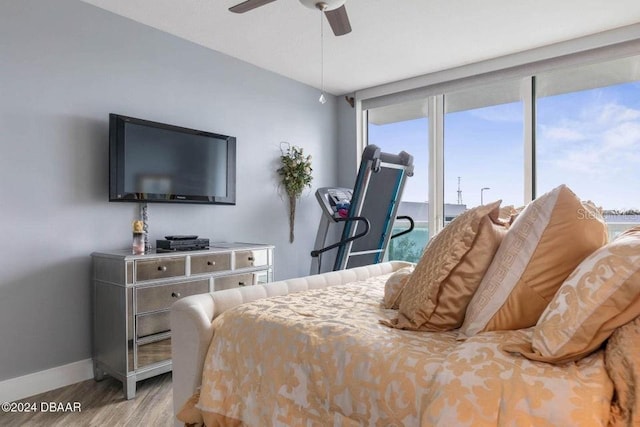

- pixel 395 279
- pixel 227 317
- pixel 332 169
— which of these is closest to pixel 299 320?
pixel 227 317

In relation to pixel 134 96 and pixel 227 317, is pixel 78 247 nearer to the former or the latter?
pixel 134 96

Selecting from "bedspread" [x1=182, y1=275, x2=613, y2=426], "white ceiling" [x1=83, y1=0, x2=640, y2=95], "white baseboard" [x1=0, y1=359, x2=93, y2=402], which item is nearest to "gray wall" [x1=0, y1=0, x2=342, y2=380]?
"white baseboard" [x1=0, y1=359, x2=93, y2=402]

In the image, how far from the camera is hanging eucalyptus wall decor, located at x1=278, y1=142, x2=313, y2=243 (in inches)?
172

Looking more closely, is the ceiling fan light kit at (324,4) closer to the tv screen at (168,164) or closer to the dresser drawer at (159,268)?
the tv screen at (168,164)

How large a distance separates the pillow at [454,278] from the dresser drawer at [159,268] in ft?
5.94

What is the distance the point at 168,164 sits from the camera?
10.5 ft

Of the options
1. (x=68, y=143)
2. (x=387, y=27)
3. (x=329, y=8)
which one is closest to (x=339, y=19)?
(x=329, y=8)

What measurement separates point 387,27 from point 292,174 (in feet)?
5.70

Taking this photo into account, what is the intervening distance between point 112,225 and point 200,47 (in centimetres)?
173

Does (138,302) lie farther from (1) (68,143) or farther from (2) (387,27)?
(2) (387,27)

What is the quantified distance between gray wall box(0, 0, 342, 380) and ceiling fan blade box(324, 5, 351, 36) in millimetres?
1627

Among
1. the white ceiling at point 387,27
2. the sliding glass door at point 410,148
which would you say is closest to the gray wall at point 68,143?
the white ceiling at point 387,27

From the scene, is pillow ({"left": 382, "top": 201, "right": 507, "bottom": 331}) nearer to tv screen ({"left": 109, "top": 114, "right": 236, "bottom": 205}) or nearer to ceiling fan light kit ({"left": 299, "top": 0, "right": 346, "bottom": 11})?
ceiling fan light kit ({"left": 299, "top": 0, "right": 346, "bottom": 11})

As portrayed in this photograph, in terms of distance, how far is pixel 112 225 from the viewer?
302cm
